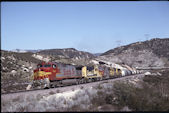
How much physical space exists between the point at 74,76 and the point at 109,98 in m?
15.8

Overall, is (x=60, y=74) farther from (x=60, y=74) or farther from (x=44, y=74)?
(x=44, y=74)

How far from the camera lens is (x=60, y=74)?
81.3 feet

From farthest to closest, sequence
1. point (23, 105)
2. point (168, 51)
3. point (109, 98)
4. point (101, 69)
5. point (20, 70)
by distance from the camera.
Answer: point (168, 51) < point (20, 70) < point (101, 69) < point (109, 98) < point (23, 105)

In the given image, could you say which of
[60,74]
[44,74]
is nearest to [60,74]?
[60,74]

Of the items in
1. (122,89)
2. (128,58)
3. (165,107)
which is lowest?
(165,107)

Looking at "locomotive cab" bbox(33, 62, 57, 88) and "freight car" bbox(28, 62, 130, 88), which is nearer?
"locomotive cab" bbox(33, 62, 57, 88)

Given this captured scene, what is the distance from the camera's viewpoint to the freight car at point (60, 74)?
22000 millimetres

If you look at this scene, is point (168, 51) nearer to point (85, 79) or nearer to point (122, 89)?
point (85, 79)

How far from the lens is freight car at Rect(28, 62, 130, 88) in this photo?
22.0 meters

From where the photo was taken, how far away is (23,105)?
12812 mm

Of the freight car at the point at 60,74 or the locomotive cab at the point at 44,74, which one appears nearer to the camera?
the locomotive cab at the point at 44,74

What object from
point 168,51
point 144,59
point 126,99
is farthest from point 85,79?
point 168,51

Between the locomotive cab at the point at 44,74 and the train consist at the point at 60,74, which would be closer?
the locomotive cab at the point at 44,74

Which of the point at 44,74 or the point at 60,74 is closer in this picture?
the point at 44,74
